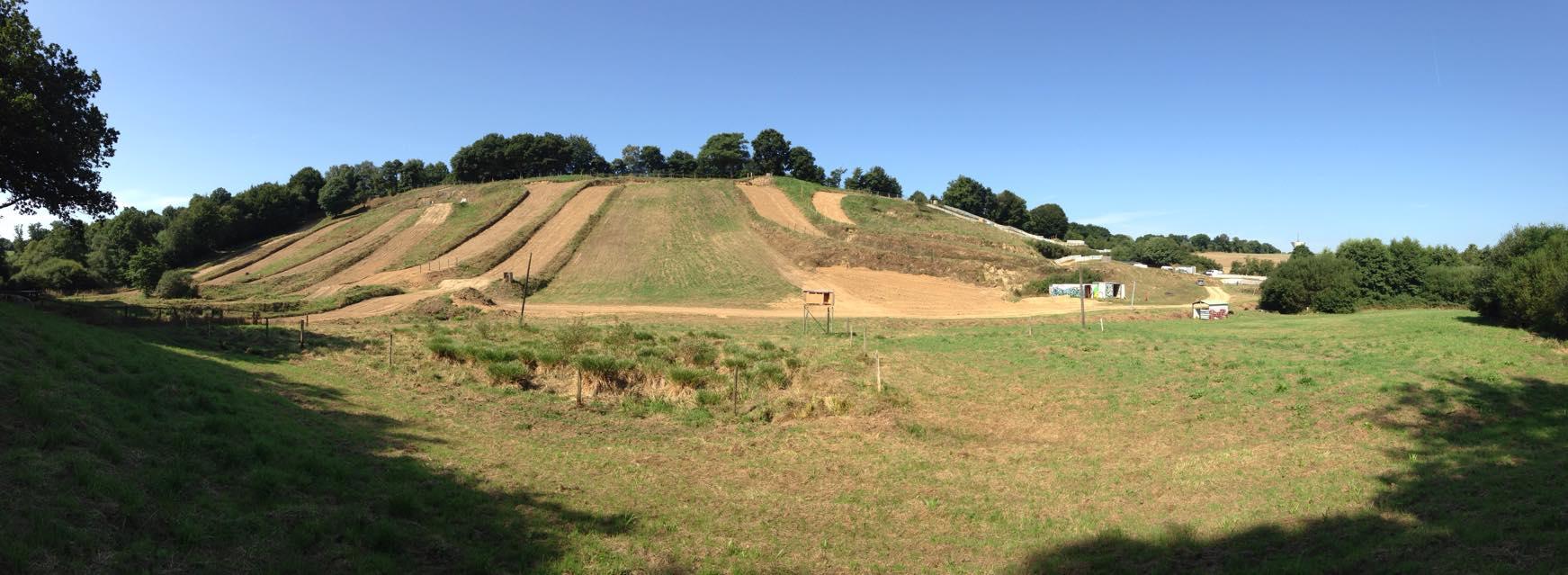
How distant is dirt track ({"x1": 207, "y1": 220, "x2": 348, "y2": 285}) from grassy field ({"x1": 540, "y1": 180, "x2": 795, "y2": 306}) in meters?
35.9

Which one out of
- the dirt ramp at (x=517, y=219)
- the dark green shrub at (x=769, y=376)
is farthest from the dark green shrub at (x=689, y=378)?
the dirt ramp at (x=517, y=219)

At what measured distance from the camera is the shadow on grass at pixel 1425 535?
26.2ft

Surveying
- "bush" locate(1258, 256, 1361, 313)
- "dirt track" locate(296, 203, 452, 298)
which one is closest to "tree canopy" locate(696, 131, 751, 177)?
"dirt track" locate(296, 203, 452, 298)

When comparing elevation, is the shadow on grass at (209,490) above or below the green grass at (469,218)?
below

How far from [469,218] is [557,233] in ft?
58.3

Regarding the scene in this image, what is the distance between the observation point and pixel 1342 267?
1978 inches

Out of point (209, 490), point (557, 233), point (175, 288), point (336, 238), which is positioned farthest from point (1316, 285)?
point (336, 238)

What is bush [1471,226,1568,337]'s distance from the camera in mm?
27672

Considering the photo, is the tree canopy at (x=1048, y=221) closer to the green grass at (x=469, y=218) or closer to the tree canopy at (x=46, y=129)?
the green grass at (x=469, y=218)

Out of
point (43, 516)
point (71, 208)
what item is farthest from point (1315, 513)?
point (71, 208)

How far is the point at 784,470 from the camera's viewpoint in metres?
14.3

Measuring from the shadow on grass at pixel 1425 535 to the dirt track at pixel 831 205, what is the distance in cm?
7225

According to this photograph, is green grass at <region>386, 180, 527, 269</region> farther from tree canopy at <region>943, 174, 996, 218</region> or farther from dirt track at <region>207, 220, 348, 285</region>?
tree canopy at <region>943, 174, 996, 218</region>

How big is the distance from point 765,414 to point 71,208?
37441 mm
